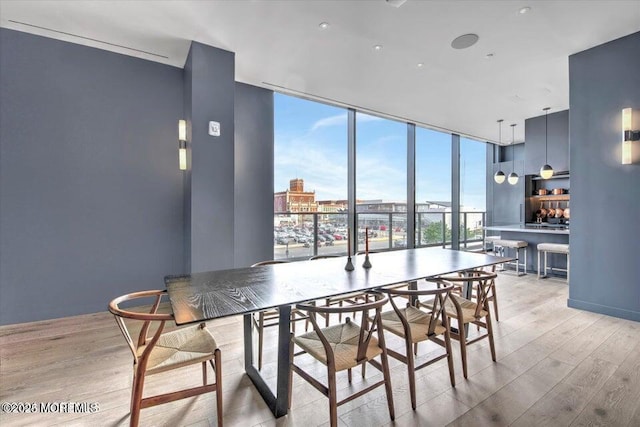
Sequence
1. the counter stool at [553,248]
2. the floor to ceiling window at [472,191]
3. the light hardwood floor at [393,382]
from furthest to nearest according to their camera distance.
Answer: the floor to ceiling window at [472,191], the counter stool at [553,248], the light hardwood floor at [393,382]

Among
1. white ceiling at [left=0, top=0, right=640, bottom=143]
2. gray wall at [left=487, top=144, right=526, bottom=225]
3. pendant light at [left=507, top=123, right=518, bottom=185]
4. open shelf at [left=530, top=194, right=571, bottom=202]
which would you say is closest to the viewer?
white ceiling at [left=0, top=0, right=640, bottom=143]

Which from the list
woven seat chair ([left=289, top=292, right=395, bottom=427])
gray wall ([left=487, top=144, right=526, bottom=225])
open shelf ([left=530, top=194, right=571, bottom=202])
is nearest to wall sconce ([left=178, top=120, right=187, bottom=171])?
woven seat chair ([left=289, top=292, right=395, bottom=427])

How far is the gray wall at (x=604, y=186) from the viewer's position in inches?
128

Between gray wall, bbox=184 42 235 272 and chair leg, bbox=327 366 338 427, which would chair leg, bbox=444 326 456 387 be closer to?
chair leg, bbox=327 366 338 427

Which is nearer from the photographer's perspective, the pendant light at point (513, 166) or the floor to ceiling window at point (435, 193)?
the pendant light at point (513, 166)

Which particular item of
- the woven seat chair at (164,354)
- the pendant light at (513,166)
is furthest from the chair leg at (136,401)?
the pendant light at (513,166)

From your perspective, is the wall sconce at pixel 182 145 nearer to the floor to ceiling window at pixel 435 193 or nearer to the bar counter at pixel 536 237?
the floor to ceiling window at pixel 435 193

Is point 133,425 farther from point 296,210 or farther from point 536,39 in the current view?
point 536,39

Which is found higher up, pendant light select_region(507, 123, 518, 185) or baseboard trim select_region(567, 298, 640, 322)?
pendant light select_region(507, 123, 518, 185)

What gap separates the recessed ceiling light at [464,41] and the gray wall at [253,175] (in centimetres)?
249

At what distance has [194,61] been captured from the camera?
3256 millimetres

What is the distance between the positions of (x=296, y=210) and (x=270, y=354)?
120 inches

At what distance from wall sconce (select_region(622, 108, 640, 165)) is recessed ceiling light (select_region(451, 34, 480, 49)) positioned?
1.77 metres

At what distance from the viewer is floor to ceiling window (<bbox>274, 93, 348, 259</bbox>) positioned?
5.05 meters
